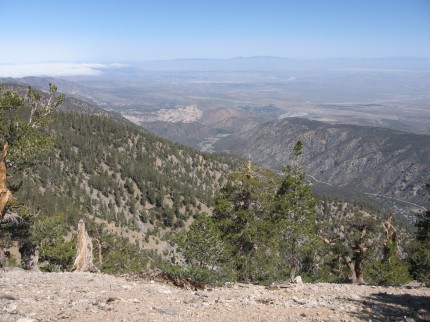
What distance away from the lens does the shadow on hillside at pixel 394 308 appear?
12703 millimetres

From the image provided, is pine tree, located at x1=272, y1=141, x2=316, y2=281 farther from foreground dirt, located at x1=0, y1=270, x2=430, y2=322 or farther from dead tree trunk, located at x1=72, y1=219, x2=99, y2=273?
dead tree trunk, located at x1=72, y1=219, x2=99, y2=273

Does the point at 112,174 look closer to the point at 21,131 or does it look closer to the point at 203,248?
the point at 21,131

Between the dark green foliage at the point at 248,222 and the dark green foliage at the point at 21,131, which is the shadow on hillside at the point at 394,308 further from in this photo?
the dark green foliage at the point at 21,131

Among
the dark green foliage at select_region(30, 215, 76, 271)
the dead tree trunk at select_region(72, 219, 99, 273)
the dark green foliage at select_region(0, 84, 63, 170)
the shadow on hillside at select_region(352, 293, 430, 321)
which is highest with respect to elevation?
the dark green foliage at select_region(0, 84, 63, 170)

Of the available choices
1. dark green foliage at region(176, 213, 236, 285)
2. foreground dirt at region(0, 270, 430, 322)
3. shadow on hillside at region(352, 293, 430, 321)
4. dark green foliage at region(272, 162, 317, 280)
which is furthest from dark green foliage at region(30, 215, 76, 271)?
shadow on hillside at region(352, 293, 430, 321)

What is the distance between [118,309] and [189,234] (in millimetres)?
8094

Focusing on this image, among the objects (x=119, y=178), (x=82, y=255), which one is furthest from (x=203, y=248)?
(x=119, y=178)

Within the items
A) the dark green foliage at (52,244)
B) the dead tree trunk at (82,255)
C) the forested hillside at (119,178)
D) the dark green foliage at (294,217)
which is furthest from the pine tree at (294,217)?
the forested hillside at (119,178)

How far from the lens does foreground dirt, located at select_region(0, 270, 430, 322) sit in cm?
1150

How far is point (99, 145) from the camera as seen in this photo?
125 meters

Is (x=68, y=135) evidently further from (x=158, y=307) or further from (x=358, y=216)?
(x=158, y=307)

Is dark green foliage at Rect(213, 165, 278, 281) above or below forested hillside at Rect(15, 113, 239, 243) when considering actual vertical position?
above

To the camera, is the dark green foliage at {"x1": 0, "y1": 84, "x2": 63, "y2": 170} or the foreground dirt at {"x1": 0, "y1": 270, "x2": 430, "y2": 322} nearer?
the foreground dirt at {"x1": 0, "y1": 270, "x2": 430, "y2": 322}

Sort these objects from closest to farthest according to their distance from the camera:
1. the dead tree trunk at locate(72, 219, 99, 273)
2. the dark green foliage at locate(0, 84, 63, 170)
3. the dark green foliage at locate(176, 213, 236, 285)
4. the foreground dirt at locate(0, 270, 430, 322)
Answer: the foreground dirt at locate(0, 270, 430, 322) → the dark green foliage at locate(176, 213, 236, 285) → the dark green foliage at locate(0, 84, 63, 170) → the dead tree trunk at locate(72, 219, 99, 273)
